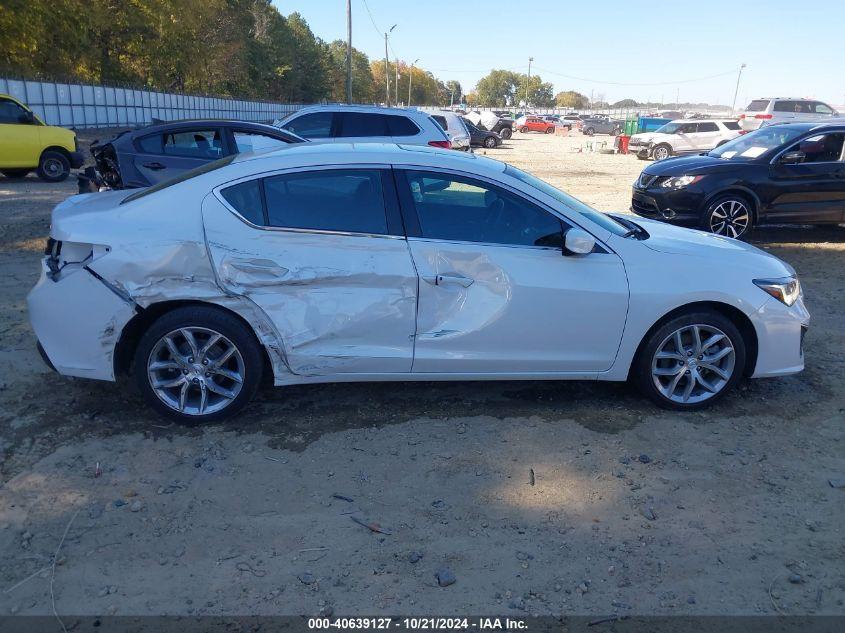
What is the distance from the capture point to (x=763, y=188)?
9383mm

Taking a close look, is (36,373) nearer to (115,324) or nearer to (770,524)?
(115,324)

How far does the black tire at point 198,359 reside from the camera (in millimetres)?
3898

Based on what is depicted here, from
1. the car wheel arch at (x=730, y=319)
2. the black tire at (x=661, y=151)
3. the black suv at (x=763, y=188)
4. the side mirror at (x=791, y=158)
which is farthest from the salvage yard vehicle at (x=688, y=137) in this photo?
the car wheel arch at (x=730, y=319)

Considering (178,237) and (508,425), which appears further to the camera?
(508,425)

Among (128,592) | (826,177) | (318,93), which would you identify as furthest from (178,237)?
(318,93)

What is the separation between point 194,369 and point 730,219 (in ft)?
26.0

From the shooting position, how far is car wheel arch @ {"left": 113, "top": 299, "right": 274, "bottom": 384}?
3.93m

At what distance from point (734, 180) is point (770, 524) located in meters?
7.18

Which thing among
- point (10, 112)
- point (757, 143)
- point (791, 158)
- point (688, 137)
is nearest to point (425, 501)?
point (791, 158)

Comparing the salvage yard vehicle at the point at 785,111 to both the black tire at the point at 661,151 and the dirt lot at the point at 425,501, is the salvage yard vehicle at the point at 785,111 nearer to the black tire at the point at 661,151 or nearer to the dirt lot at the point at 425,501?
the black tire at the point at 661,151

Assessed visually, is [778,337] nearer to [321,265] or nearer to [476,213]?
[476,213]

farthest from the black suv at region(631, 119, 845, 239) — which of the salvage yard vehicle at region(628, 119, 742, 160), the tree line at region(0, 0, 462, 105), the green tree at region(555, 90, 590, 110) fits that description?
the green tree at region(555, 90, 590, 110)

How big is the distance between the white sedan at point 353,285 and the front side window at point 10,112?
11.9 metres

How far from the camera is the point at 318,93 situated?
8500 cm
